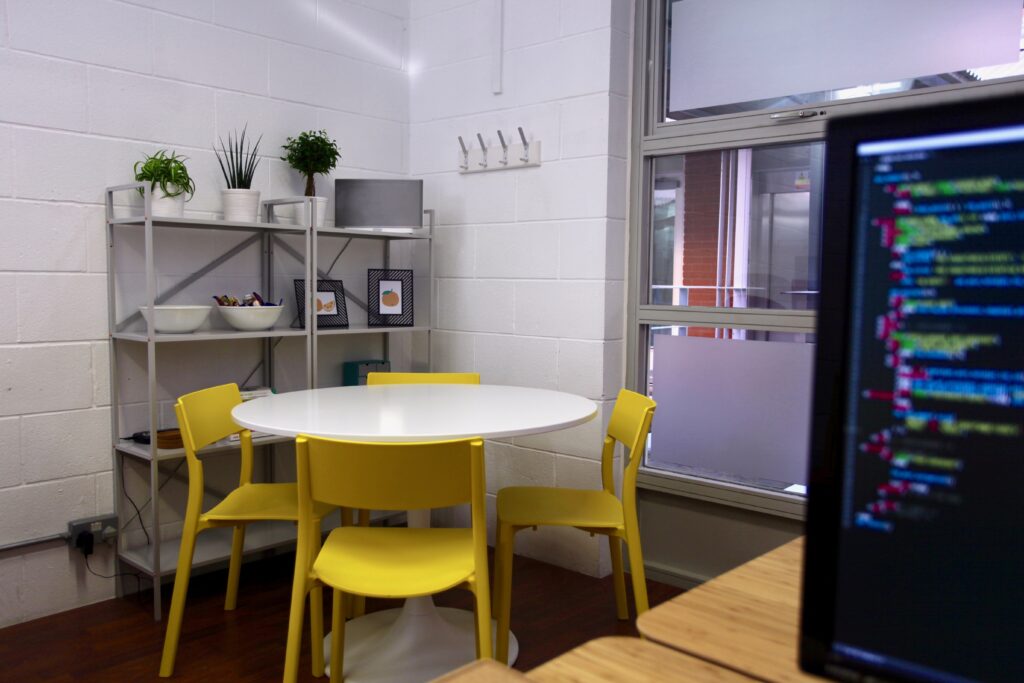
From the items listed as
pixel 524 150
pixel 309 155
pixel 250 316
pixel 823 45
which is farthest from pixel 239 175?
pixel 823 45

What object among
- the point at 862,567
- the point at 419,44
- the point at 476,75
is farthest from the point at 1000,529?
the point at 419,44

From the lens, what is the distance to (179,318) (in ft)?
9.97

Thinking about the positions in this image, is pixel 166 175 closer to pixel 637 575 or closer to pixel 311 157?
pixel 311 157

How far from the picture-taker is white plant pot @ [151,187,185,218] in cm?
299

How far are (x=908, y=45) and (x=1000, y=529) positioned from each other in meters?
2.73

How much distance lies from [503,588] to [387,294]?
176 cm

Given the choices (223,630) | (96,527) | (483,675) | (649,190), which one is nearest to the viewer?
(483,675)

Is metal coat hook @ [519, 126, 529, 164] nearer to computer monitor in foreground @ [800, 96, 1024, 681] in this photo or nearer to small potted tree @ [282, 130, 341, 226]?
small potted tree @ [282, 130, 341, 226]

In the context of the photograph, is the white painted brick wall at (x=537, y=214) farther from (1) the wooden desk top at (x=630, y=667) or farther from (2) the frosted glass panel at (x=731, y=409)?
(1) the wooden desk top at (x=630, y=667)

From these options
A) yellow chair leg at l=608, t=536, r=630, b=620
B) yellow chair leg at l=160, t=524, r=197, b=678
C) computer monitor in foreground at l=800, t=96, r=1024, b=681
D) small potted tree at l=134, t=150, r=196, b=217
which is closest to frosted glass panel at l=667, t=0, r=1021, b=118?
yellow chair leg at l=608, t=536, r=630, b=620

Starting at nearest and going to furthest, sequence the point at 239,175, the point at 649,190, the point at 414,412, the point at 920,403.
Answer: the point at 920,403, the point at 414,412, the point at 239,175, the point at 649,190

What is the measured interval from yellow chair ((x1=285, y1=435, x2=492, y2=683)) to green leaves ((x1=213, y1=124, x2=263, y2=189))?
168 cm

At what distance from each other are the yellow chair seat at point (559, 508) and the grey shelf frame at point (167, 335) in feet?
3.61

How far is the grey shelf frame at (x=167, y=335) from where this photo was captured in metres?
2.91
